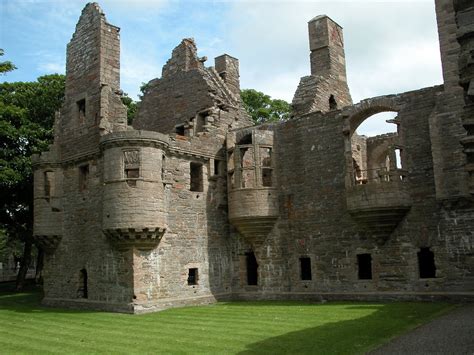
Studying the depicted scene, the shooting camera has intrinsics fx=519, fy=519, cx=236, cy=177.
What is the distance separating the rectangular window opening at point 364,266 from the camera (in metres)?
19.0

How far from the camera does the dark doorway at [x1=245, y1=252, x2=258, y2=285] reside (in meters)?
21.9

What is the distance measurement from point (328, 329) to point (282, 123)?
10635mm

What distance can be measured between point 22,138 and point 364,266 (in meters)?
20.6

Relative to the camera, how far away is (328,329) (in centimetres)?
1284

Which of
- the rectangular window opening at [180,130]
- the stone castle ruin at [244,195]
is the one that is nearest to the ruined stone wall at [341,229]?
the stone castle ruin at [244,195]

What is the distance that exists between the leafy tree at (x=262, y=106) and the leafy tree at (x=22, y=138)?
15.2 meters

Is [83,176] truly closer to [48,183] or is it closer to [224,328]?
[48,183]

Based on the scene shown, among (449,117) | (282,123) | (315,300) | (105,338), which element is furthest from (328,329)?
(282,123)

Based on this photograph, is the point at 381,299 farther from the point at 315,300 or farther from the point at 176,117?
the point at 176,117

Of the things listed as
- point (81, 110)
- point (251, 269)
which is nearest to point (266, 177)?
point (251, 269)

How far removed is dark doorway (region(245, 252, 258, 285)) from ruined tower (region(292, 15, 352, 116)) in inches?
251

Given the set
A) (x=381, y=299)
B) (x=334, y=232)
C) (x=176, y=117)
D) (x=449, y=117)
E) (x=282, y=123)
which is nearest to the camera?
(x=449, y=117)

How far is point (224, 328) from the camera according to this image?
1368 centimetres

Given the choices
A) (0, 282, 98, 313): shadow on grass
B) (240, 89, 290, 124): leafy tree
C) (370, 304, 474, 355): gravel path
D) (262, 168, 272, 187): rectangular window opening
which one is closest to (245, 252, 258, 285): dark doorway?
(262, 168, 272, 187): rectangular window opening
